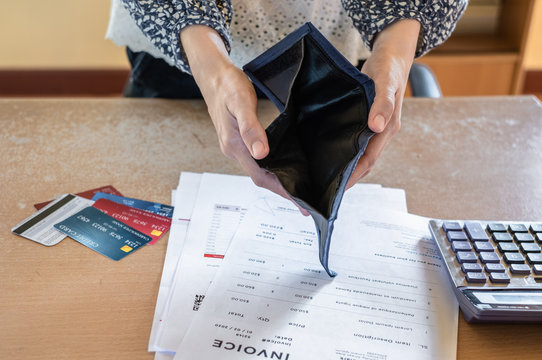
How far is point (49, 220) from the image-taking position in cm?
61

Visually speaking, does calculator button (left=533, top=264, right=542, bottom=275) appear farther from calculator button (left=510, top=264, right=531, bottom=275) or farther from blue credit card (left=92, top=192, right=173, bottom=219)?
blue credit card (left=92, top=192, right=173, bottom=219)

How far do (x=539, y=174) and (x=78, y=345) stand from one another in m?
0.62

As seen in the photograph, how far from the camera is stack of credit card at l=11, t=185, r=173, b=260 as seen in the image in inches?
22.8

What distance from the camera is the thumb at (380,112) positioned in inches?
20.0

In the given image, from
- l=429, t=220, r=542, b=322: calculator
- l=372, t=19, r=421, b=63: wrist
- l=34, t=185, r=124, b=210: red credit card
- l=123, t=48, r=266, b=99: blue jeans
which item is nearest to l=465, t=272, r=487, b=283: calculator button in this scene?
l=429, t=220, r=542, b=322: calculator

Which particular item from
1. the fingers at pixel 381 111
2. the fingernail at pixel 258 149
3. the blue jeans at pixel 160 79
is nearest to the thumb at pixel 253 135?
the fingernail at pixel 258 149

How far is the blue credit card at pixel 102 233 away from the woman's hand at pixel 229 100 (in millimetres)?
147

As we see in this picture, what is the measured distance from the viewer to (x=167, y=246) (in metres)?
0.58

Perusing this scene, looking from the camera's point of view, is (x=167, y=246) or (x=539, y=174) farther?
(x=539, y=174)

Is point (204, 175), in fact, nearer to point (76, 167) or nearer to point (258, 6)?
point (76, 167)

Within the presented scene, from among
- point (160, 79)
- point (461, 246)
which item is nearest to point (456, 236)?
point (461, 246)

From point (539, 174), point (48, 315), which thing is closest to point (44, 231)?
point (48, 315)

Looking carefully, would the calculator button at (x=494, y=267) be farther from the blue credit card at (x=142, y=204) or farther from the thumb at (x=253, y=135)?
the blue credit card at (x=142, y=204)

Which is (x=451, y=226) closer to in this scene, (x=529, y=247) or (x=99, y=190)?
(x=529, y=247)
